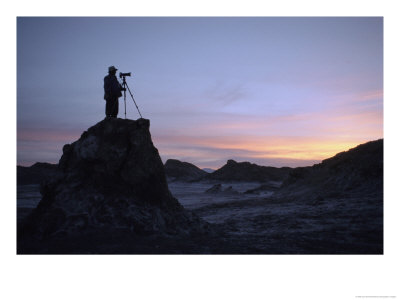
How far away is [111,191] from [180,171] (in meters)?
59.2

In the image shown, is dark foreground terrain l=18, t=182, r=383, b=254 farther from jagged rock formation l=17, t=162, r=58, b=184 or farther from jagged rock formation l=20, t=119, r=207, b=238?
jagged rock formation l=17, t=162, r=58, b=184

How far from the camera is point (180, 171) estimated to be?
66.8m

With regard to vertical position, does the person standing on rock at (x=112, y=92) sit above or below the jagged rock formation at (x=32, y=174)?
above

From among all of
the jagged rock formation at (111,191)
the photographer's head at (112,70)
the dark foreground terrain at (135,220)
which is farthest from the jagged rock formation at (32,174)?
the dark foreground terrain at (135,220)

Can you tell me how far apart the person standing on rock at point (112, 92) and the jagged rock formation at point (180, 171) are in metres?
52.3

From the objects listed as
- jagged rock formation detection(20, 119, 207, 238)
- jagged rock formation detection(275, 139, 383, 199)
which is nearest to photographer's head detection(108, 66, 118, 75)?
jagged rock formation detection(20, 119, 207, 238)

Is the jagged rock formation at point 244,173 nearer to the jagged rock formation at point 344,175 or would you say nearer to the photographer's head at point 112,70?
the jagged rock formation at point 344,175

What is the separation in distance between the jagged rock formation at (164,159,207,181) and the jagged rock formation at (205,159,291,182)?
6482 millimetres

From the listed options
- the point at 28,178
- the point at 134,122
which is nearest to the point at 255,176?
the point at 28,178

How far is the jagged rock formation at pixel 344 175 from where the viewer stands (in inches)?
552

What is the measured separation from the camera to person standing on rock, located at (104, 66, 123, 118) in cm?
888

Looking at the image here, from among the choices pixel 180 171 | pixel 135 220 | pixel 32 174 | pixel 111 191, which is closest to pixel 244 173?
pixel 180 171

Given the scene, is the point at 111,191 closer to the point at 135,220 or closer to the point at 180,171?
the point at 135,220

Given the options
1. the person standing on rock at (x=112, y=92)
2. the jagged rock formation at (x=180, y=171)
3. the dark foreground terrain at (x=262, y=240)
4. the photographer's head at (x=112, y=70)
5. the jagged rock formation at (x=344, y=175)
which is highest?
the photographer's head at (x=112, y=70)
